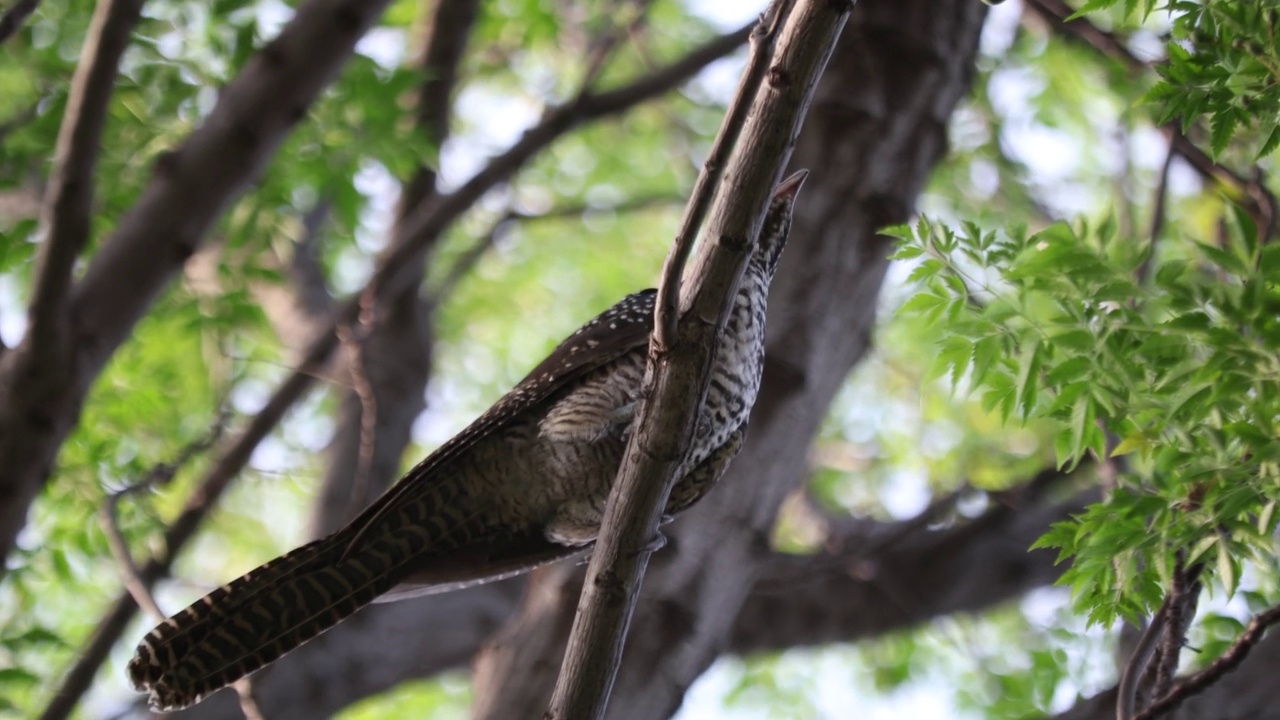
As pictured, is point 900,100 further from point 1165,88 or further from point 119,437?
point 119,437

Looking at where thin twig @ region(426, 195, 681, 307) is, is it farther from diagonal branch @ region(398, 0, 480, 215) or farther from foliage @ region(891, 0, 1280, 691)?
foliage @ region(891, 0, 1280, 691)

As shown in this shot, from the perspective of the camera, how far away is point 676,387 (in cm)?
242

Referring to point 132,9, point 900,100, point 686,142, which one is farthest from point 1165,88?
point 686,142

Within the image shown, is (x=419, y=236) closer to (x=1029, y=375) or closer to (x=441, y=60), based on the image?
(x=441, y=60)

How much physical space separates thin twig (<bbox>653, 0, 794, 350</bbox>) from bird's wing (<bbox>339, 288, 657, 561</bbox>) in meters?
0.94

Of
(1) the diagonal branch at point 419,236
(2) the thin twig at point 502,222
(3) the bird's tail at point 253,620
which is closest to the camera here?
(3) the bird's tail at point 253,620

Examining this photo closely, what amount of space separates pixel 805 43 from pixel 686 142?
6.36 m

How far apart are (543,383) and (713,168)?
4.58 ft

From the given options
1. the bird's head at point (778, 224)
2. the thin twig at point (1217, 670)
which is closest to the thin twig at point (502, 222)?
the bird's head at point (778, 224)

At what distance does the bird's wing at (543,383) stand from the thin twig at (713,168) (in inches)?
37.1

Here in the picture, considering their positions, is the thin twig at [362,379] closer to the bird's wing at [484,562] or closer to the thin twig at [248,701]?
the bird's wing at [484,562]

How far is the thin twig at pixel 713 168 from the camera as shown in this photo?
2.23 m

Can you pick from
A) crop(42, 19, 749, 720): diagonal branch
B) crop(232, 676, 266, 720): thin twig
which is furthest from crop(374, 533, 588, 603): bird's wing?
crop(42, 19, 749, 720): diagonal branch

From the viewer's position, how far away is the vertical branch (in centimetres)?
225
